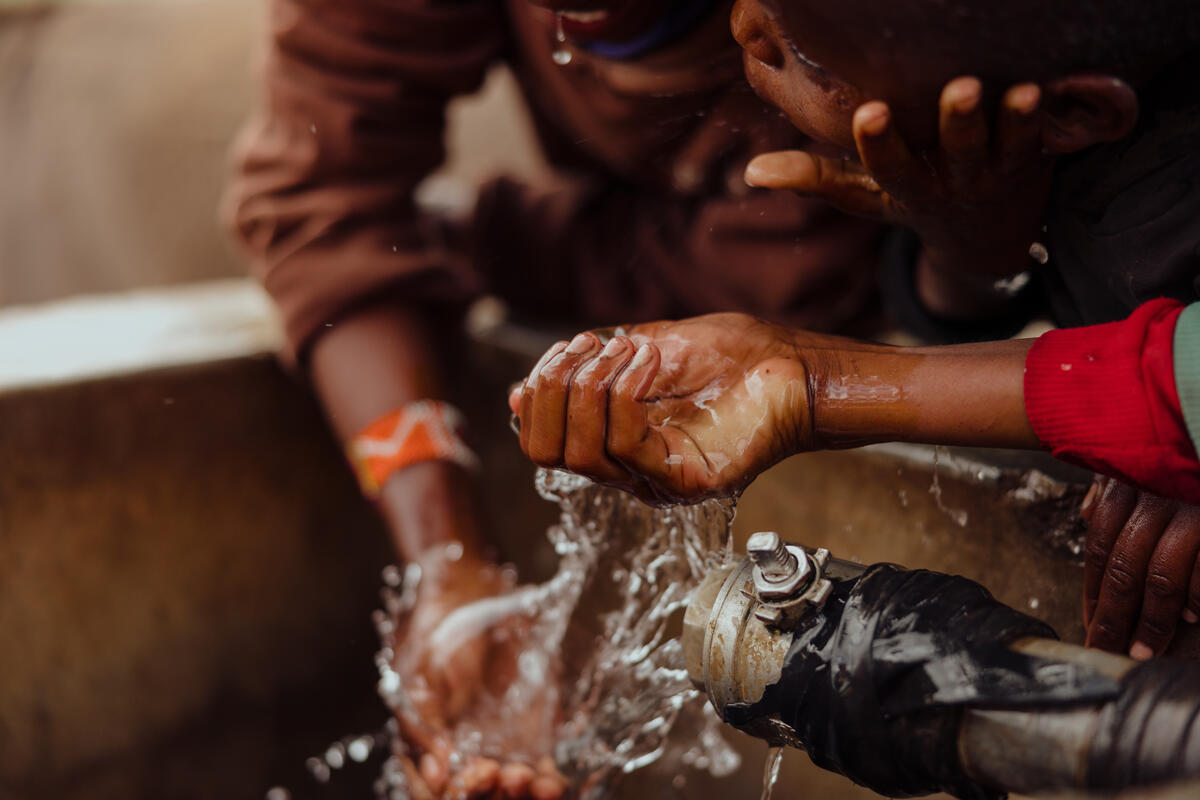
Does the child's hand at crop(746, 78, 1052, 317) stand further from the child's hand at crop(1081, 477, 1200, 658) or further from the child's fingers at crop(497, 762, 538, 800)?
the child's fingers at crop(497, 762, 538, 800)

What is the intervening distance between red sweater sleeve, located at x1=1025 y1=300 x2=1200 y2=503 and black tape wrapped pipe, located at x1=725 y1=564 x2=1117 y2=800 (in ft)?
0.42

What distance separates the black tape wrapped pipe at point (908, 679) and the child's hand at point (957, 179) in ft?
0.97

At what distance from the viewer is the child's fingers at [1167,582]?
2.40 feet

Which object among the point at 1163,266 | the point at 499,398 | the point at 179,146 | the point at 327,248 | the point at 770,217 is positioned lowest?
the point at 179,146

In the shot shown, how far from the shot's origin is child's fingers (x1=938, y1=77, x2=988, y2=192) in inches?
25.8

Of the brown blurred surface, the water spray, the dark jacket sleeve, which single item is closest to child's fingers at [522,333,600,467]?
the water spray

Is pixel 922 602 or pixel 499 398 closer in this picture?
pixel 922 602

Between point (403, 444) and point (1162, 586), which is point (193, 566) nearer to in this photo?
point (403, 444)

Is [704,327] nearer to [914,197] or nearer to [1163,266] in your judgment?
[914,197]

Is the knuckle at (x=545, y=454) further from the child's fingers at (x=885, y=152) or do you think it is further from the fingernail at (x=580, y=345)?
the child's fingers at (x=885, y=152)

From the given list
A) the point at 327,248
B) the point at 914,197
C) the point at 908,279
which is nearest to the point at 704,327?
the point at 914,197

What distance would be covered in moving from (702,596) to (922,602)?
0.16 m

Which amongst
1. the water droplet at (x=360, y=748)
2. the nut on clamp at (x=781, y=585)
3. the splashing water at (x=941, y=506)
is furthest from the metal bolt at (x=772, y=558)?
the water droplet at (x=360, y=748)

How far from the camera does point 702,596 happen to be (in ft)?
2.42
